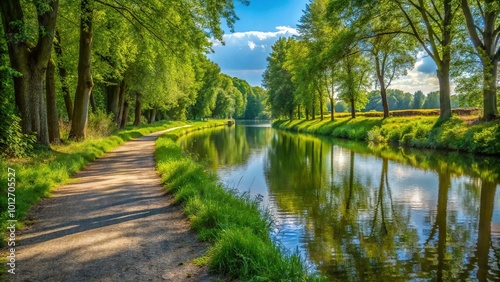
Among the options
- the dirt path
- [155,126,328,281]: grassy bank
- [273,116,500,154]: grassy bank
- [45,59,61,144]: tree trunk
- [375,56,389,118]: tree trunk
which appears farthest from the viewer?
[375,56,389,118]: tree trunk

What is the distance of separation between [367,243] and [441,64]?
20.5 meters

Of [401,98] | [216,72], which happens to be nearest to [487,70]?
[216,72]

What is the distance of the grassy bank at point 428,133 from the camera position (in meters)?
18.9

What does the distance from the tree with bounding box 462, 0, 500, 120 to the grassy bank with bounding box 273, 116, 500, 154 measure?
4.34 feet

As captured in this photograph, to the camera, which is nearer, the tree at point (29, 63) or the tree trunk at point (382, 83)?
the tree at point (29, 63)

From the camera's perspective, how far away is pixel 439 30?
25078 mm

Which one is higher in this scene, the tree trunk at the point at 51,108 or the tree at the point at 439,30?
the tree at the point at 439,30

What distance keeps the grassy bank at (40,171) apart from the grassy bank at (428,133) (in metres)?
18.3

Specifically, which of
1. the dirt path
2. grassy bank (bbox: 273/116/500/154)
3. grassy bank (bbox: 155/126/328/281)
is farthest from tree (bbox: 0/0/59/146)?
grassy bank (bbox: 273/116/500/154)

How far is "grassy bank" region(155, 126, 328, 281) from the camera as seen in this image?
4.50 meters

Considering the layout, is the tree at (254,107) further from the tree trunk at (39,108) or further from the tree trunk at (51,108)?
A: the tree trunk at (39,108)

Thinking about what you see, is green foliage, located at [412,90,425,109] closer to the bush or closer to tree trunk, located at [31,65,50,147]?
the bush

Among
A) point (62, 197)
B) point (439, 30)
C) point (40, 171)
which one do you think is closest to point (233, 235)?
point (62, 197)

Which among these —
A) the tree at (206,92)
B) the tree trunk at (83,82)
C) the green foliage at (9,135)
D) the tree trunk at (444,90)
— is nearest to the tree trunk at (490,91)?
the tree trunk at (444,90)
